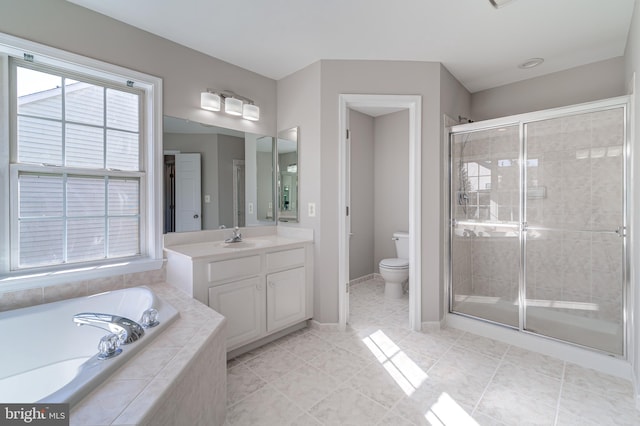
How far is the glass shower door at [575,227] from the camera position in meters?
2.21

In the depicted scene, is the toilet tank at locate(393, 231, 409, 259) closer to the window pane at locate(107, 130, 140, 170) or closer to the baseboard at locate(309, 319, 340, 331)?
the baseboard at locate(309, 319, 340, 331)

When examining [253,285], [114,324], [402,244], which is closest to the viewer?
[114,324]

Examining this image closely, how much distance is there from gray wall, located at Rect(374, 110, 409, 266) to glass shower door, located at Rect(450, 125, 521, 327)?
105 cm

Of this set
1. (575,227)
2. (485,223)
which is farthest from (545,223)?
(485,223)

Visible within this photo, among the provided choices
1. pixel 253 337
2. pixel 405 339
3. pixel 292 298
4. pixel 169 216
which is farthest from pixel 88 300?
pixel 405 339

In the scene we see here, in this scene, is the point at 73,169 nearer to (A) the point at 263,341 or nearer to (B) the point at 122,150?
(B) the point at 122,150

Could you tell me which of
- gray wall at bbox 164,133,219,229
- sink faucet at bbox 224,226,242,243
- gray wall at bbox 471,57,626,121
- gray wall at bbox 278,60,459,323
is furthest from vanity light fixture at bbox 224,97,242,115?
gray wall at bbox 471,57,626,121

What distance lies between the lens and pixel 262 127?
114 inches

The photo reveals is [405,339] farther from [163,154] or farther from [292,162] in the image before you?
[163,154]

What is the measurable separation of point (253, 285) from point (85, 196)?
4.32 ft

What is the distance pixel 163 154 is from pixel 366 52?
1877 mm

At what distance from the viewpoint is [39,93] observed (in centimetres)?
178

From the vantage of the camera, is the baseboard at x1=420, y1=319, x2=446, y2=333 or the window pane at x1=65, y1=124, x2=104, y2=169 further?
the baseboard at x1=420, y1=319, x2=446, y2=333

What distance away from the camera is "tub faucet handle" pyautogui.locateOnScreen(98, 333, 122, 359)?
106cm
